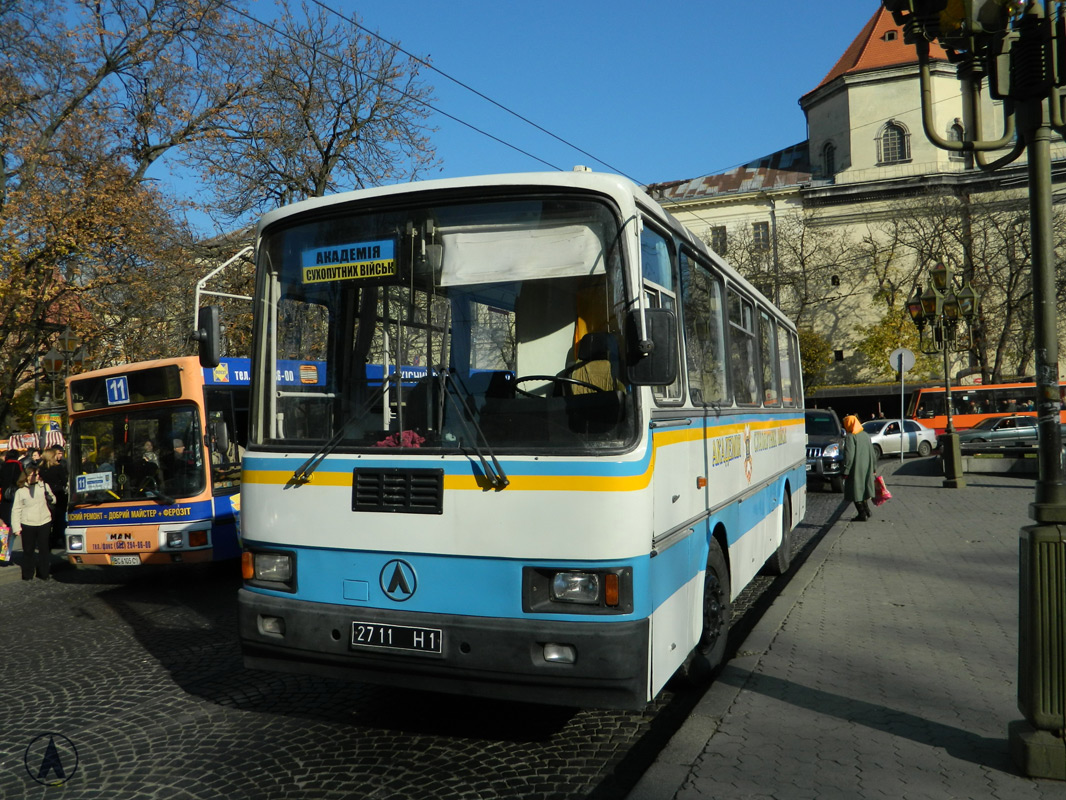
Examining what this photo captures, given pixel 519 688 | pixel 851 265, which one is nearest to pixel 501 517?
pixel 519 688

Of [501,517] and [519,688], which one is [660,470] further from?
[519,688]

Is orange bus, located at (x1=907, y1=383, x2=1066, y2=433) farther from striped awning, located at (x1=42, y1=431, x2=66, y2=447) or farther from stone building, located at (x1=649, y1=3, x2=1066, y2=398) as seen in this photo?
striped awning, located at (x1=42, y1=431, x2=66, y2=447)

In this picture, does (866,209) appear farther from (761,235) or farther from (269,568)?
(269,568)

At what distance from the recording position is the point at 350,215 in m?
4.99

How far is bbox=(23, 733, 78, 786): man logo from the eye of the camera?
15.6 ft

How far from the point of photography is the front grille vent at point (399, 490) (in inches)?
180

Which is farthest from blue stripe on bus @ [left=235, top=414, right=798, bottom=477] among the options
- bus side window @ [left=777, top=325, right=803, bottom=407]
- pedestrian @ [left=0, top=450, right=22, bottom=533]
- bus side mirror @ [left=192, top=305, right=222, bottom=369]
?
pedestrian @ [left=0, top=450, right=22, bottom=533]

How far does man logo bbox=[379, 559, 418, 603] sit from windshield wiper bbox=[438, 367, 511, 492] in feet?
2.04

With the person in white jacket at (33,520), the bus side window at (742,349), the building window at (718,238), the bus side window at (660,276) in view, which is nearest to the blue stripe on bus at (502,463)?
the bus side window at (660,276)

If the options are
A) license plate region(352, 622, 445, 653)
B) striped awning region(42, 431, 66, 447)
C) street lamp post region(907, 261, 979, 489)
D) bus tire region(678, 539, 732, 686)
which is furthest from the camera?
street lamp post region(907, 261, 979, 489)

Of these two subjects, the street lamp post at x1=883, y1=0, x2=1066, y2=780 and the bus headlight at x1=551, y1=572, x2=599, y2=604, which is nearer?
the street lamp post at x1=883, y1=0, x2=1066, y2=780

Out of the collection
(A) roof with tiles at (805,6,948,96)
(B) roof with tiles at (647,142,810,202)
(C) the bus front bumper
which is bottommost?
(C) the bus front bumper

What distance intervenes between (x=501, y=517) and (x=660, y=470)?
2.78 feet

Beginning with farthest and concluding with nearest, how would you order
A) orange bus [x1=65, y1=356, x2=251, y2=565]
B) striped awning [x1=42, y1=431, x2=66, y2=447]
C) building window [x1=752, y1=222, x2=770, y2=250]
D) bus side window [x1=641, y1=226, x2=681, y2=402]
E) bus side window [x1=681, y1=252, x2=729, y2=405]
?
building window [x1=752, y1=222, x2=770, y2=250] < striped awning [x1=42, y1=431, x2=66, y2=447] < orange bus [x1=65, y1=356, x2=251, y2=565] < bus side window [x1=681, y1=252, x2=729, y2=405] < bus side window [x1=641, y1=226, x2=681, y2=402]
